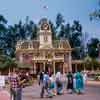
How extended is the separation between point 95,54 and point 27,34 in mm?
20267

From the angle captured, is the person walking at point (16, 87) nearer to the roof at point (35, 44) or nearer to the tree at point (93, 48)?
the roof at point (35, 44)

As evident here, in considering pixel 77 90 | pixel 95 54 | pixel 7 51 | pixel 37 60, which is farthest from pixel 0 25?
pixel 77 90

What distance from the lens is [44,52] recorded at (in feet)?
338

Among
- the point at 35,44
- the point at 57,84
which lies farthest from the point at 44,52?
the point at 57,84

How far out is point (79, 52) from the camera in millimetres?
122062

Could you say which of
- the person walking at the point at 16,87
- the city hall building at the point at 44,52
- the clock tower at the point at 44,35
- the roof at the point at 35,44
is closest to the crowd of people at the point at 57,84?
the person walking at the point at 16,87

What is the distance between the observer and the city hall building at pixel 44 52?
102 metres

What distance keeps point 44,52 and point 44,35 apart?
4569 mm

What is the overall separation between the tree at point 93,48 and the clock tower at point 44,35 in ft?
50.2

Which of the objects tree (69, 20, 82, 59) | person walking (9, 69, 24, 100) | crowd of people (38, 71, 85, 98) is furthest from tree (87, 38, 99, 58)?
person walking (9, 69, 24, 100)

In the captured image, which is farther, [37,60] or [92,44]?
[92,44]

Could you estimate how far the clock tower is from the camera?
342ft

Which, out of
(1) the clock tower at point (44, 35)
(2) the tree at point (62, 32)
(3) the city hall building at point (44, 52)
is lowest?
(3) the city hall building at point (44, 52)

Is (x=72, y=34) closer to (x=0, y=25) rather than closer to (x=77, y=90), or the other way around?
(x=0, y=25)
